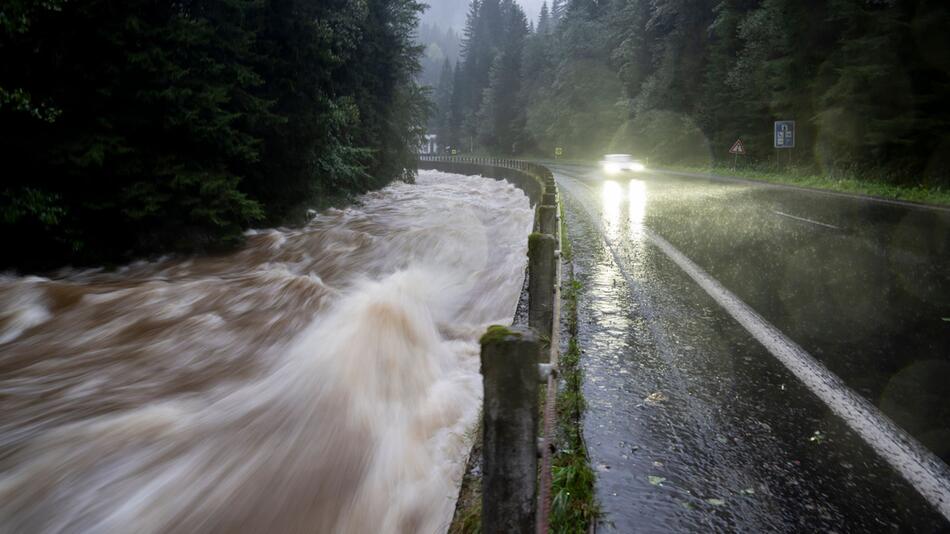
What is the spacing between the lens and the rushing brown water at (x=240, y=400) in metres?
3.98

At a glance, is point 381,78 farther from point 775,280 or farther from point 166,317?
point 775,280

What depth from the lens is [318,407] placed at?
5355 millimetres

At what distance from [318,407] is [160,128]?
927 cm

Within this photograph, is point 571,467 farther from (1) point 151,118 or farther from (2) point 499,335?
(1) point 151,118

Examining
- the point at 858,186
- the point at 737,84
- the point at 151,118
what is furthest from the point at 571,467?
the point at 737,84

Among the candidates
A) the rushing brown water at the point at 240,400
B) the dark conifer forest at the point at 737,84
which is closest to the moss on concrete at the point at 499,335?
the rushing brown water at the point at 240,400

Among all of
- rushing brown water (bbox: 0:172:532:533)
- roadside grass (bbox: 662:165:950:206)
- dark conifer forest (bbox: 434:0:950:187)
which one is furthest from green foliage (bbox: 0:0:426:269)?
dark conifer forest (bbox: 434:0:950:187)

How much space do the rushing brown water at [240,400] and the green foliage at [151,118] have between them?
1.45 m

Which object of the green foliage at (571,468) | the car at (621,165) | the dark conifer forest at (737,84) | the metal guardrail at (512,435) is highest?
the dark conifer forest at (737,84)

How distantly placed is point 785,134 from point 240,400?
1126 inches

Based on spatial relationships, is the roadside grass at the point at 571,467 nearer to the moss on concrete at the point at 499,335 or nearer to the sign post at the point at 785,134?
the moss on concrete at the point at 499,335

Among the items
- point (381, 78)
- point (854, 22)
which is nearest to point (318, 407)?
point (381, 78)

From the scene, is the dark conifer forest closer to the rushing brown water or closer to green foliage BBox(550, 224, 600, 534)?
the rushing brown water

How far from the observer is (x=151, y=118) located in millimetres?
11805
